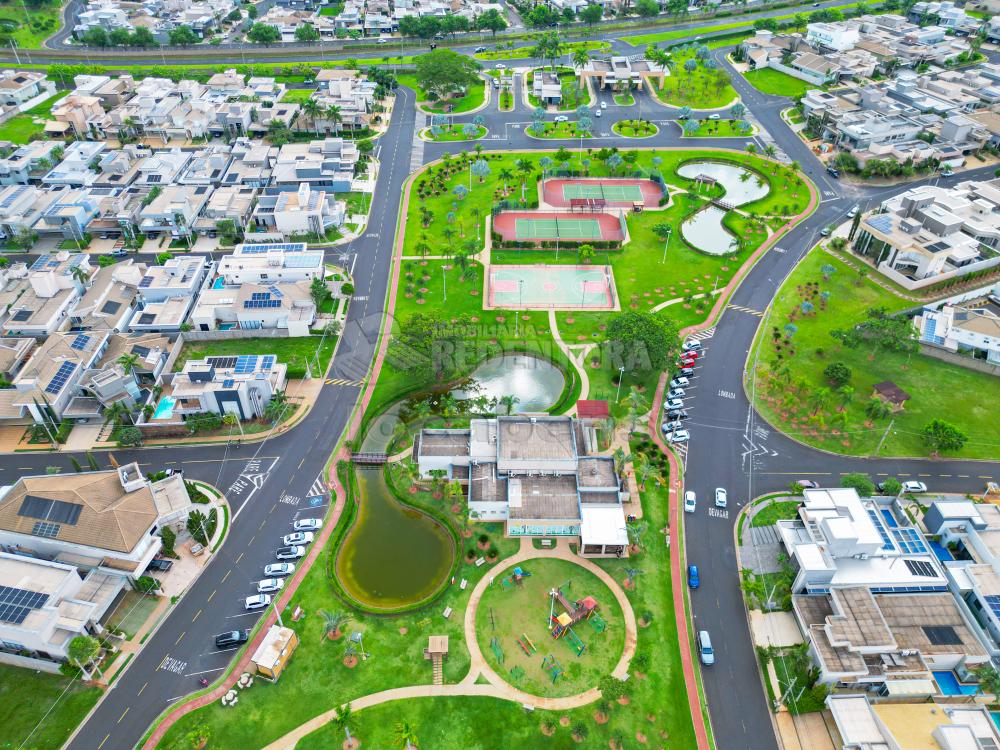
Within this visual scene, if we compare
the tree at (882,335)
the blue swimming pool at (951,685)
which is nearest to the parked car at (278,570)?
the blue swimming pool at (951,685)

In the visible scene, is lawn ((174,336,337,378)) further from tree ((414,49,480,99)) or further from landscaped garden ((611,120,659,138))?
tree ((414,49,480,99))

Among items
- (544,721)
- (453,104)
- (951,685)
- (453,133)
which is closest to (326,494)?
(544,721)

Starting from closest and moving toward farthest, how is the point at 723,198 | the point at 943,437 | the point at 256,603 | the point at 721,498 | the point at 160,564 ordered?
the point at 256,603 → the point at 160,564 → the point at 721,498 → the point at 943,437 → the point at 723,198

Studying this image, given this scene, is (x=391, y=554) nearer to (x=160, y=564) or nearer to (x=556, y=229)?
(x=160, y=564)

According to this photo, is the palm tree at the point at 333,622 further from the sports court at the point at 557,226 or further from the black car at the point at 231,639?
the sports court at the point at 557,226

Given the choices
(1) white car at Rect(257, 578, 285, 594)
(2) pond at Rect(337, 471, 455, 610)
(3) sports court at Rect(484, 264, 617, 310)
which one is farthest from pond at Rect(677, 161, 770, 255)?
(1) white car at Rect(257, 578, 285, 594)

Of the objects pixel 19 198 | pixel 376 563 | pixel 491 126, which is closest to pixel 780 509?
pixel 376 563
